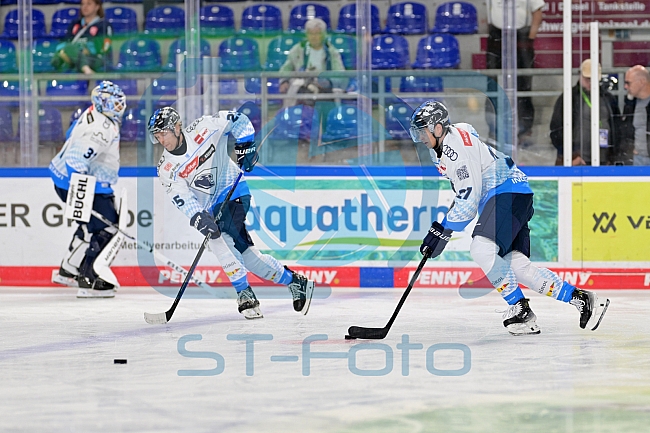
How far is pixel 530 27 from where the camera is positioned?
6.88 m

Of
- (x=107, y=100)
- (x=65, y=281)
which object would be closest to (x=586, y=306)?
(x=107, y=100)

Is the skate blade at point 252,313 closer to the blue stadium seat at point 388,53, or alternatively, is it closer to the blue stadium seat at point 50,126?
the blue stadium seat at point 388,53

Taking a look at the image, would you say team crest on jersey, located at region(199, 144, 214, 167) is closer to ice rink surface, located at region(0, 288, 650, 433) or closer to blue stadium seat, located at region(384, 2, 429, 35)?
ice rink surface, located at region(0, 288, 650, 433)

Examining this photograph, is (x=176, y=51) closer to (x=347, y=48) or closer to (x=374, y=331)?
(x=347, y=48)

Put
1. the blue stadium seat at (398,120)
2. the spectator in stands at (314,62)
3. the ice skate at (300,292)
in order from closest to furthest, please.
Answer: the ice skate at (300,292)
the blue stadium seat at (398,120)
the spectator in stands at (314,62)

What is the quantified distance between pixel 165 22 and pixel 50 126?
1.17 metres

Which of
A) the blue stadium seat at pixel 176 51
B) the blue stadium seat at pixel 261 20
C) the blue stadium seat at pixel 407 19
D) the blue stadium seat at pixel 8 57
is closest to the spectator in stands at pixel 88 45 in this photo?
the blue stadium seat at pixel 8 57

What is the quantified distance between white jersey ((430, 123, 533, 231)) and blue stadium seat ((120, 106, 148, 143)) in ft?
10.6

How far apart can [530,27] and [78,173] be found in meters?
3.34

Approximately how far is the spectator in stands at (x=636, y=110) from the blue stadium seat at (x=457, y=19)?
1.16m

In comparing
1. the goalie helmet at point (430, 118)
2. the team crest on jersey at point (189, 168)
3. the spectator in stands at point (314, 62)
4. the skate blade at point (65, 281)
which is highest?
the spectator in stands at point (314, 62)

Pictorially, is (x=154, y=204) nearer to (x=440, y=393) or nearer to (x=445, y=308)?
(x=445, y=308)

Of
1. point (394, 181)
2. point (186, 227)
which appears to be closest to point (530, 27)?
point (394, 181)

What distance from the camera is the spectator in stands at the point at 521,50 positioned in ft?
22.4
